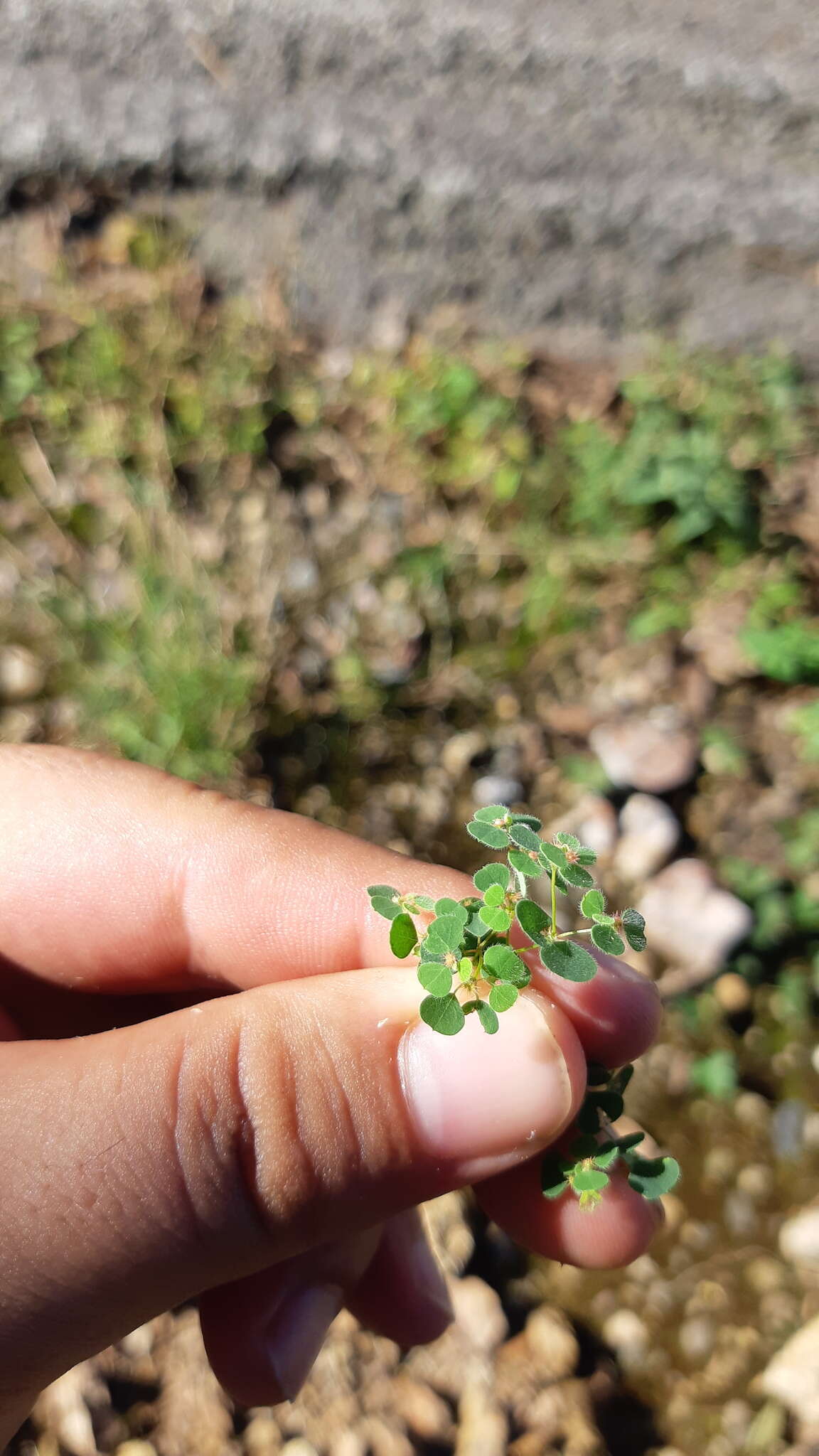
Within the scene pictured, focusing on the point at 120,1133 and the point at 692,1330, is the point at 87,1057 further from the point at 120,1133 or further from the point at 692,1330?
the point at 692,1330

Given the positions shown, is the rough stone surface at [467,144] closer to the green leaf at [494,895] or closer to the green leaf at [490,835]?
the green leaf at [490,835]

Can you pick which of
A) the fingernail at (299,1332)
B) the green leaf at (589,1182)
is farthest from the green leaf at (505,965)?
the fingernail at (299,1332)

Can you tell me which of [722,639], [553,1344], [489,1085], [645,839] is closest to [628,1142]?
[489,1085]

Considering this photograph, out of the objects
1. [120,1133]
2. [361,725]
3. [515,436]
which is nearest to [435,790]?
[361,725]

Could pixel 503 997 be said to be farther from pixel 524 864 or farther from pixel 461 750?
pixel 461 750

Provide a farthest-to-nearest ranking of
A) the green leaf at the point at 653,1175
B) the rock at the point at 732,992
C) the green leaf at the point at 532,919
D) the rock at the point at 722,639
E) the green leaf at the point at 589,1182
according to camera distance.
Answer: the rock at the point at 722,639
the rock at the point at 732,992
the green leaf at the point at 653,1175
the green leaf at the point at 589,1182
the green leaf at the point at 532,919

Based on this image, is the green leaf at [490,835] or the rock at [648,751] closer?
the green leaf at [490,835]
